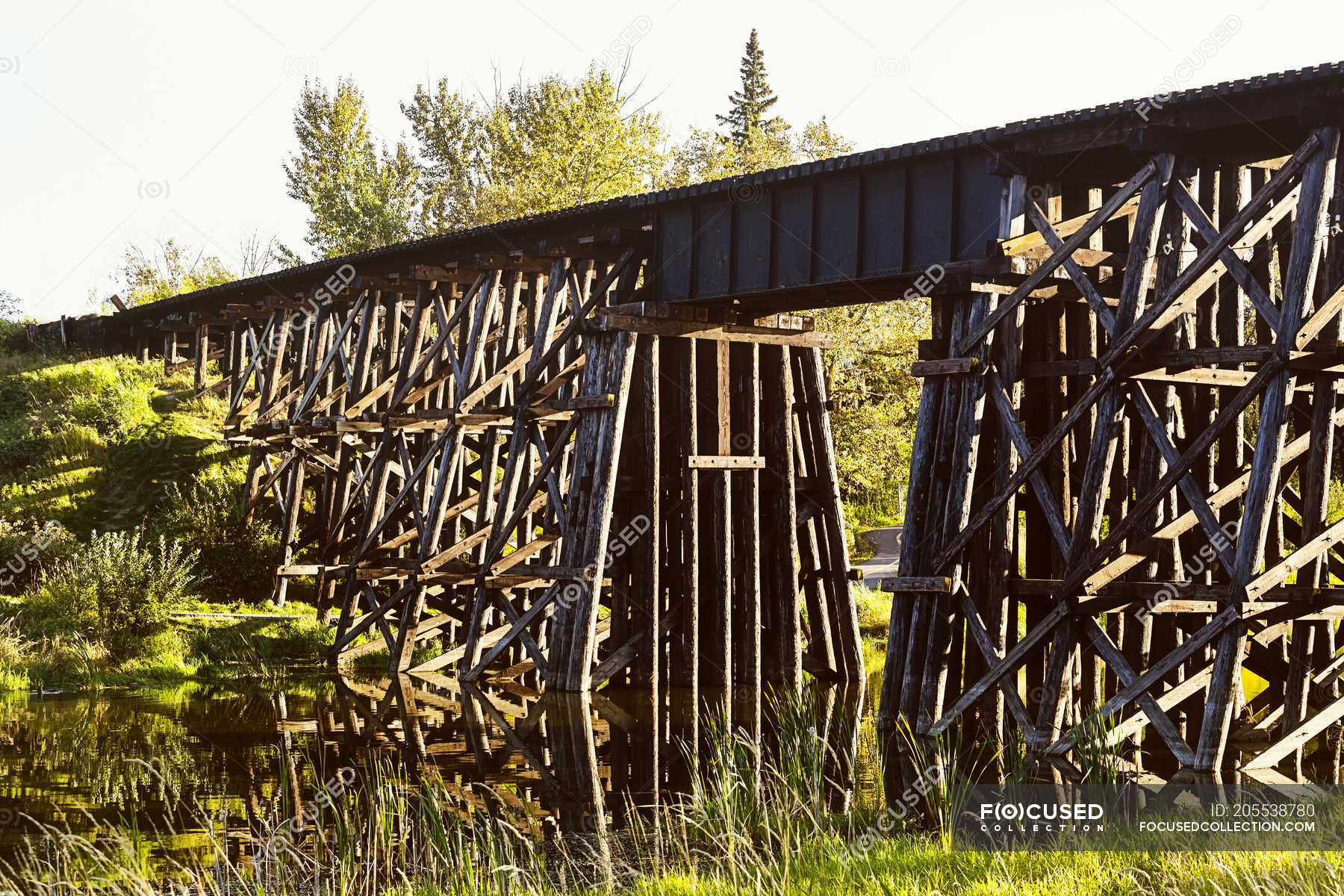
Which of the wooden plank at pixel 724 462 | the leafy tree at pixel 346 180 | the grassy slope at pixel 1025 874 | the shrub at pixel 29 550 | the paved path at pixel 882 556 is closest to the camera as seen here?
the grassy slope at pixel 1025 874

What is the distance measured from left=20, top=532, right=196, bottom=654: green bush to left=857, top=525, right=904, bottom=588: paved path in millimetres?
10325

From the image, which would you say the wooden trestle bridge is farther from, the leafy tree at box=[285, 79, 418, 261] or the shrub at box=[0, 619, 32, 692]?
the leafy tree at box=[285, 79, 418, 261]

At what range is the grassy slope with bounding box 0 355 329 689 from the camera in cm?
1520

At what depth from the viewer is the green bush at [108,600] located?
15.6 meters

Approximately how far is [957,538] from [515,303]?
7198 millimetres

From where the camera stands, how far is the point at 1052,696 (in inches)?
361

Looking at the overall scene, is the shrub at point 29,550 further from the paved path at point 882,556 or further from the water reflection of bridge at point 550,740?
the paved path at point 882,556

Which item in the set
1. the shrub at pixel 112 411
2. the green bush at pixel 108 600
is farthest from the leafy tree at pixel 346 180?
the green bush at pixel 108 600

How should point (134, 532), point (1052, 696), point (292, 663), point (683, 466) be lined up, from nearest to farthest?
point (1052, 696), point (683, 466), point (292, 663), point (134, 532)

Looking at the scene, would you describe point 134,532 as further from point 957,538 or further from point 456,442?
point 957,538

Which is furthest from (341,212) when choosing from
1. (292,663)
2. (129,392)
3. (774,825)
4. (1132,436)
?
(774,825)

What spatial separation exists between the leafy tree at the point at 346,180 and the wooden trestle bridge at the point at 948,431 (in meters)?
22.9

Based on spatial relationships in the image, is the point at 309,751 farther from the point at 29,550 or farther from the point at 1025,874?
the point at 29,550

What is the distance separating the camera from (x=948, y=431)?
1035cm
